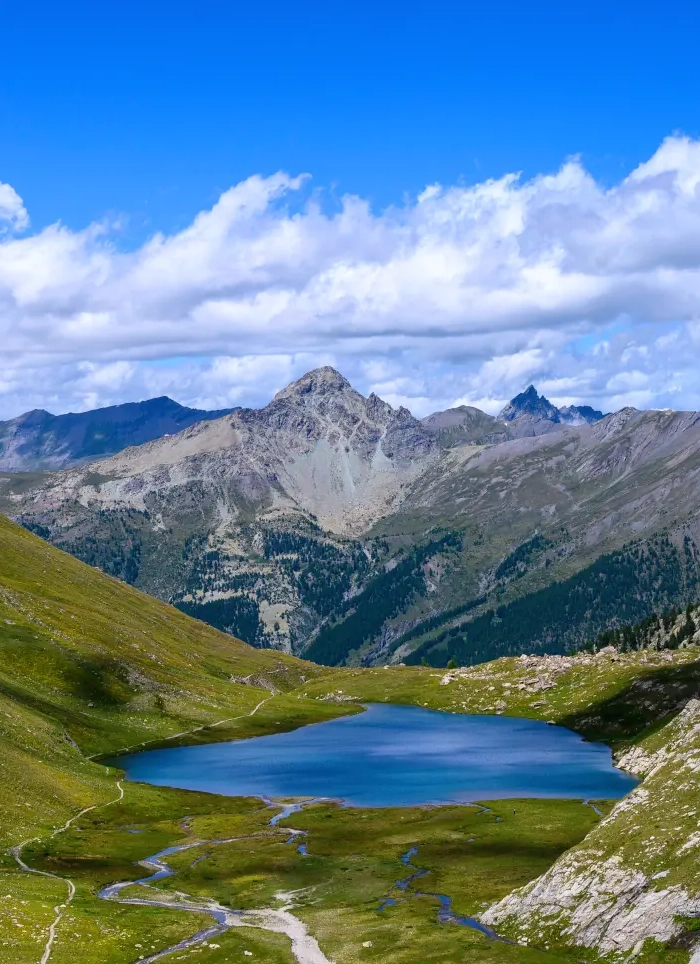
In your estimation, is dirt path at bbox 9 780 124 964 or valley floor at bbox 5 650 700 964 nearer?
dirt path at bbox 9 780 124 964

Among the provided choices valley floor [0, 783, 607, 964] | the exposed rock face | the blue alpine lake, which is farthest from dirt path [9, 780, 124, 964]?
the exposed rock face

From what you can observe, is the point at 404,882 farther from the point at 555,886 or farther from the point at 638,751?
the point at 638,751

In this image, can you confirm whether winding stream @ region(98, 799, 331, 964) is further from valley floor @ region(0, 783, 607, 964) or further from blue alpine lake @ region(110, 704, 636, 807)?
blue alpine lake @ region(110, 704, 636, 807)

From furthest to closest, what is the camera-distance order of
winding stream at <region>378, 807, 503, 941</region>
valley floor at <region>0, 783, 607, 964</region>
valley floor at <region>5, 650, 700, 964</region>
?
winding stream at <region>378, 807, 503, 941</region> < valley floor at <region>0, 783, 607, 964</region> < valley floor at <region>5, 650, 700, 964</region>

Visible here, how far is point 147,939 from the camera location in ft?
267

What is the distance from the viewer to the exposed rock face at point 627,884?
234 feet

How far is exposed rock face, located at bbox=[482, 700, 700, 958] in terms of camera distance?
7138 centimetres

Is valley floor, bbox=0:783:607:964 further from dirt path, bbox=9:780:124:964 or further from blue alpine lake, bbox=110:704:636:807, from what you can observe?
blue alpine lake, bbox=110:704:636:807

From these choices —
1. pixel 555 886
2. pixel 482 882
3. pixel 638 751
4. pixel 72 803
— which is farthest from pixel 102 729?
pixel 555 886

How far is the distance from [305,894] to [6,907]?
93.9 ft

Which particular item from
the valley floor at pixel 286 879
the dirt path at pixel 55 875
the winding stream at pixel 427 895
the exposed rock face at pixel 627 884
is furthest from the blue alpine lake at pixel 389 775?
the exposed rock face at pixel 627 884

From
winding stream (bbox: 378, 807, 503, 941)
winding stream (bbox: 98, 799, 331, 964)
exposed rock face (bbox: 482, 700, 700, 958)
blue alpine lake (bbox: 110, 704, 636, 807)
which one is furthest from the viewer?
blue alpine lake (bbox: 110, 704, 636, 807)

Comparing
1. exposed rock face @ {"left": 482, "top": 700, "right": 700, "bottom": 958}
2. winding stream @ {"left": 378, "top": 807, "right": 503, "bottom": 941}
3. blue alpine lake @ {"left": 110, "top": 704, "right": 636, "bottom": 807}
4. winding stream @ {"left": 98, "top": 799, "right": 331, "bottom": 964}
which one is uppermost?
exposed rock face @ {"left": 482, "top": 700, "right": 700, "bottom": 958}

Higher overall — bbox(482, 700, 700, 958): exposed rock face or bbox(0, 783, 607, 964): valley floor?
bbox(482, 700, 700, 958): exposed rock face
